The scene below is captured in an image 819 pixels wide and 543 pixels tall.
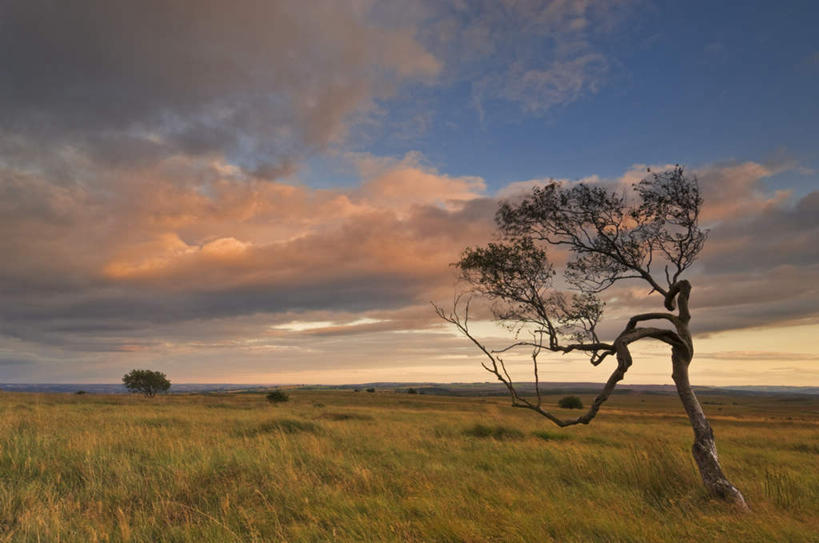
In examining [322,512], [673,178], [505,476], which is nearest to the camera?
[322,512]

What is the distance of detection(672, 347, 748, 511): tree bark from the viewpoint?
8352 millimetres

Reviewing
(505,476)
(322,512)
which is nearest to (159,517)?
(322,512)

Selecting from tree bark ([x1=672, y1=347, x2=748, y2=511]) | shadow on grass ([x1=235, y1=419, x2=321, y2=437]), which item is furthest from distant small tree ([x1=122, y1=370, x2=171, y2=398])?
tree bark ([x1=672, y1=347, x2=748, y2=511])

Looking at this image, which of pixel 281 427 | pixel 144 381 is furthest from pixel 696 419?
pixel 144 381

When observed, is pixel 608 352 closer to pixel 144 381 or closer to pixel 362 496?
pixel 362 496

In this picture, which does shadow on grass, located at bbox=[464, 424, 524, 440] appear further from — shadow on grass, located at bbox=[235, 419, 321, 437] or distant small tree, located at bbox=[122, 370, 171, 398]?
distant small tree, located at bbox=[122, 370, 171, 398]

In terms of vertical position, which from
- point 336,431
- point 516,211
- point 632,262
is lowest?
point 336,431

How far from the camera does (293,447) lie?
1398 centimetres

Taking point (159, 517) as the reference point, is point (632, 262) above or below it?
above

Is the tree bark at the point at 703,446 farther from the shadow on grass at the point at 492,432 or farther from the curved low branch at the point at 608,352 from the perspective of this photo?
the shadow on grass at the point at 492,432

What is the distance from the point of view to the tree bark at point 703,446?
8352 mm

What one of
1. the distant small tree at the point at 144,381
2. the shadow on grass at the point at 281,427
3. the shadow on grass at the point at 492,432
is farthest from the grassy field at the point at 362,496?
the distant small tree at the point at 144,381

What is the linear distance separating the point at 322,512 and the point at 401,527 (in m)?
1.51

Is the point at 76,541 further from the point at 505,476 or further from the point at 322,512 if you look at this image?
the point at 505,476
